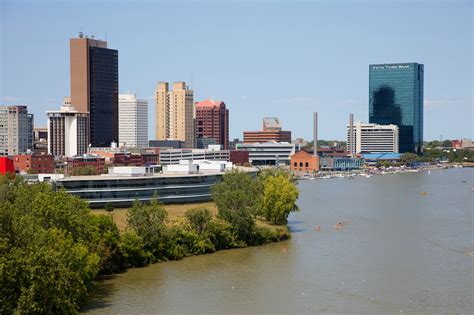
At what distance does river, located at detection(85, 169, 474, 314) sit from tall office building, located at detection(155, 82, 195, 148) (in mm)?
107053

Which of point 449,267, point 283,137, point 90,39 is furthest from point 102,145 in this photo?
point 449,267

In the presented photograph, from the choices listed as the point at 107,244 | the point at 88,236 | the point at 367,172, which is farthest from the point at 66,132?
the point at 88,236

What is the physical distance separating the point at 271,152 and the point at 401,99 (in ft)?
163

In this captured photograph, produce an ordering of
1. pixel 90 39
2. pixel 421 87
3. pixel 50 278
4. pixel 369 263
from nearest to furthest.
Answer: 1. pixel 50 278
2. pixel 369 263
3. pixel 90 39
4. pixel 421 87

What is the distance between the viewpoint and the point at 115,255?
3512cm

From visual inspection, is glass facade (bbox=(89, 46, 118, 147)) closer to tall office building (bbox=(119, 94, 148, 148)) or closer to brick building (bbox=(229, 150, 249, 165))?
brick building (bbox=(229, 150, 249, 165))

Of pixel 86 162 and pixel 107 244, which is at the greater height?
pixel 86 162

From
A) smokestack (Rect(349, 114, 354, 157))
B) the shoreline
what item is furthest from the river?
smokestack (Rect(349, 114, 354, 157))

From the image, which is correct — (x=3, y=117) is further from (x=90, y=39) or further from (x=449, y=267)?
(x=449, y=267)

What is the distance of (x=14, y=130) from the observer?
119250 millimetres

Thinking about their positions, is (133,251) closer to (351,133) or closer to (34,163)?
(34,163)

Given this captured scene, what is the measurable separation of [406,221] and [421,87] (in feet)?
456

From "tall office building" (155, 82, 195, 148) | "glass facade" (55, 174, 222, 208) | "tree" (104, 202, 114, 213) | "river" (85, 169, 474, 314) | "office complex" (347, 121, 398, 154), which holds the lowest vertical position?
"river" (85, 169, 474, 314)

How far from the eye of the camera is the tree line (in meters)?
24.5
